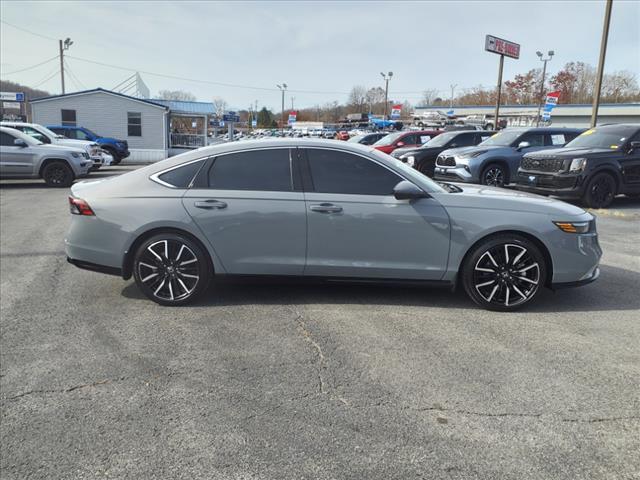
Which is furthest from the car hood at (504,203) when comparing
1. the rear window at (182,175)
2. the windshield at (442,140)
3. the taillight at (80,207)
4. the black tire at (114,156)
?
the black tire at (114,156)

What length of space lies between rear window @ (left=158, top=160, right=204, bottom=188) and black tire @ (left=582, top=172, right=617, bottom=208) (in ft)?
27.9

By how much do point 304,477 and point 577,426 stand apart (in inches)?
61.6

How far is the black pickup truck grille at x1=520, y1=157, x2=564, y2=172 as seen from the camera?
10664 millimetres

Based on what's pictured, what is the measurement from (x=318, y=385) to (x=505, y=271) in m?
2.24

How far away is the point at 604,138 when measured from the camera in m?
11.2

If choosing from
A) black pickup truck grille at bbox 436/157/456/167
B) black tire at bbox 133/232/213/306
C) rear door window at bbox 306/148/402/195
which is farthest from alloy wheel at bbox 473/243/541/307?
black pickup truck grille at bbox 436/157/456/167

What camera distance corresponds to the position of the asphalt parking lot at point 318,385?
266 cm

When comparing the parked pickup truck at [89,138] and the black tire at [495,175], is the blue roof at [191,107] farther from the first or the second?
the black tire at [495,175]

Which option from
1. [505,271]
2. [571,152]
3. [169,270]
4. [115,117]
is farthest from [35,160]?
[115,117]

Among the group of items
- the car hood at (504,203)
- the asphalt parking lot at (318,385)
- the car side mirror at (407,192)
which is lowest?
the asphalt parking lot at (318,385)

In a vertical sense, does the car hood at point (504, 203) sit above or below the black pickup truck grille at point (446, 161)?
below

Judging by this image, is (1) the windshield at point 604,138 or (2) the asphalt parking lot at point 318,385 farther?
(1) the windshield at point 604,138

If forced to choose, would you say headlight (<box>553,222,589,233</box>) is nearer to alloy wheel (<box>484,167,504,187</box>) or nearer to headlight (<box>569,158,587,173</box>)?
headlight (<box>569,158,587,173</box>)

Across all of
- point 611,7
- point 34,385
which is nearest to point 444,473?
point 34,385
